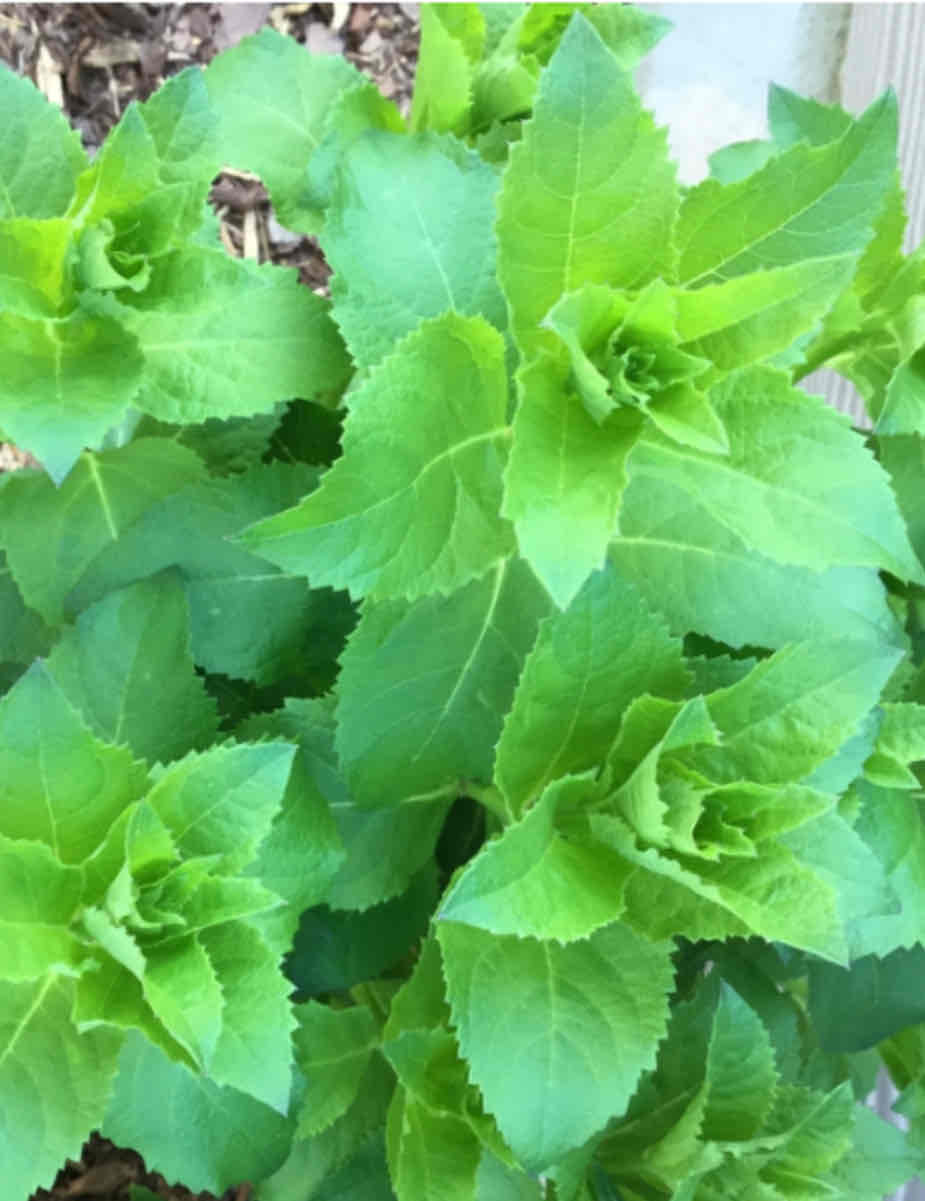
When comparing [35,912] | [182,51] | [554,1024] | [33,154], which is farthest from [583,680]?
[182,51]

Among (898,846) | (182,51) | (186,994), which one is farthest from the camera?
(182,51)

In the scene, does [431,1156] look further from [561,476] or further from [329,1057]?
[561,476]

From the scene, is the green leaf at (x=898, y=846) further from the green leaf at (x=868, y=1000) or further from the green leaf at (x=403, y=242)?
the green leaf at (x=403, y=242)

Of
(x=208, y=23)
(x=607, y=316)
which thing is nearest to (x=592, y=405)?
(x=607, y=316)

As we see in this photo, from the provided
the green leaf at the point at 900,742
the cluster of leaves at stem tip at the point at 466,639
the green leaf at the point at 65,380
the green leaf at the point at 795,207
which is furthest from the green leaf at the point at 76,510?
the green leaf at the point at 900,742

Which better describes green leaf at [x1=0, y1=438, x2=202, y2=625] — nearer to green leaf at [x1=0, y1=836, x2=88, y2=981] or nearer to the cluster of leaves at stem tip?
the cluster of leaves at stem tip

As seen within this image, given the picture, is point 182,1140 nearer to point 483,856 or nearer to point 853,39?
point 483,856
